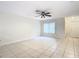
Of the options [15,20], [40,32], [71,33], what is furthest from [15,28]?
[71,33]

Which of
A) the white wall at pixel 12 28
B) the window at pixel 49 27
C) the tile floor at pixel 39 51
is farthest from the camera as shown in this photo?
the window at pixel 49 27

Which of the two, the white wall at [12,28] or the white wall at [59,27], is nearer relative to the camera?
the white wall at [12,28]

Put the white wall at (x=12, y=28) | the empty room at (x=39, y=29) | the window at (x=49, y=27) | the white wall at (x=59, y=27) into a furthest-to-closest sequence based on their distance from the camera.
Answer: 1. the window at (x=49, y=27)
2. the white wall at (x=59, y=27)
3. the white wall at (x=12, y=28)
4. the empty room at (x=39, y=29)

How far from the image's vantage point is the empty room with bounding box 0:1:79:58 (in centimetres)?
371

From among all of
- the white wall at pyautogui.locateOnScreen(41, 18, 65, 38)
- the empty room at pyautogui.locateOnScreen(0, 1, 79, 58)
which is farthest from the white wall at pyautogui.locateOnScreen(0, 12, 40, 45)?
the white wall at pyautogui.locateOnScreen(41, 18, 65, 38)

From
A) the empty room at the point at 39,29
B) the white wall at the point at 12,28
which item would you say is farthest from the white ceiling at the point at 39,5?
the white wall at the point at 12,28

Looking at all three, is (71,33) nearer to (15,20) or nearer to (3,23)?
(15,20)

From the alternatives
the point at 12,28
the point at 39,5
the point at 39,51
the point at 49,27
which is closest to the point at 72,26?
the point at 49,27

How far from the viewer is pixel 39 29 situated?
10320 millimetres

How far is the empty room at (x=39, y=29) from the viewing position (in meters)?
3.71

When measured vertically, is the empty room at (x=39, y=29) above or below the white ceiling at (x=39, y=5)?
below

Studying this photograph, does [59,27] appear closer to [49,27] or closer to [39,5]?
[49,27]

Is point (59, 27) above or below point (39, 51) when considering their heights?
above

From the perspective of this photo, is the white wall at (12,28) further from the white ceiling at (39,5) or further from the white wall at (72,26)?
the white wall at (72,26)
